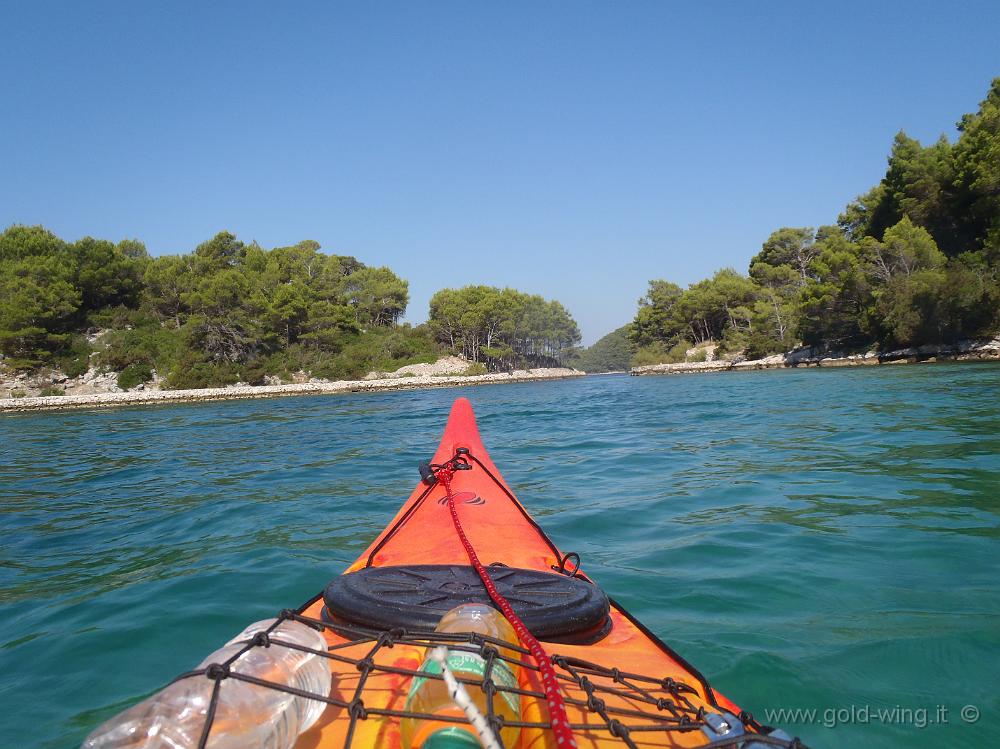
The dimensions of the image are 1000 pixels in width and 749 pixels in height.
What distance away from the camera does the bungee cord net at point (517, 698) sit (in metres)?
1.17

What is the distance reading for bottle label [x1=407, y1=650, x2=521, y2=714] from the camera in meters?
Result: 1.23

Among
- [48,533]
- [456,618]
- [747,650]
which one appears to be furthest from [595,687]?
[48,533]

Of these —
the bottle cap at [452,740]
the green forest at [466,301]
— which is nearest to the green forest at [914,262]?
the green forest at [466,301]

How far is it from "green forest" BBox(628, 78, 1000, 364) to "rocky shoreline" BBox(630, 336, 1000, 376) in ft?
2.06

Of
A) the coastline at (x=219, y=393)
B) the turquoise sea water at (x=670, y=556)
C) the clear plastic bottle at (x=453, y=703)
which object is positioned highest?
the coastline at (x=219, y=393)

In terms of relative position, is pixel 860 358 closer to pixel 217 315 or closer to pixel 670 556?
pixel 670 556

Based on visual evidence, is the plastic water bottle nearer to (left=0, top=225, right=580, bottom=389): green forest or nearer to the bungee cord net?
the bungee cord net

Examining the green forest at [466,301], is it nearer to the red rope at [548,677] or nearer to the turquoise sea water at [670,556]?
the turquoise sea water at [670,556]

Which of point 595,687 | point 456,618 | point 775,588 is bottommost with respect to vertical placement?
point 775,588

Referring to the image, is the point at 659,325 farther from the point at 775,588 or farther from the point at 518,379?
the point at 775,588

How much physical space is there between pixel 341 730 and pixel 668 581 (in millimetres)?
2261

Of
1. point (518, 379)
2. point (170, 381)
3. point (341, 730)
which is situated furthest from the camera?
point (518, 379)

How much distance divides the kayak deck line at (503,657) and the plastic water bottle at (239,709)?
0.09 ft

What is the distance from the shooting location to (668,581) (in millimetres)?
3141
